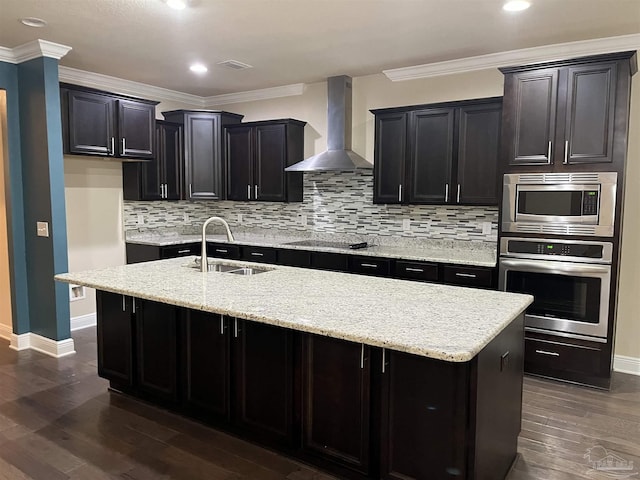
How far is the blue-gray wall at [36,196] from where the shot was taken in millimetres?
4121

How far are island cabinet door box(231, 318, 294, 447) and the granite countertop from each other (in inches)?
79.3

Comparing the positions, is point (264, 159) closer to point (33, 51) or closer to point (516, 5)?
point (33, 51)

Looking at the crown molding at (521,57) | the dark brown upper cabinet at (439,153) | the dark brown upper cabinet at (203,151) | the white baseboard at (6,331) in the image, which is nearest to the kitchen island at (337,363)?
the dark brown upper cabinet at (439,153)

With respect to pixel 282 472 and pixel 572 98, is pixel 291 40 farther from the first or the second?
pixel 282 472

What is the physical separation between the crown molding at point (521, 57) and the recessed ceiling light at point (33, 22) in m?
2.98

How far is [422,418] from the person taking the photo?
2.09 meters

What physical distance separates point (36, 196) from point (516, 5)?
408 cm

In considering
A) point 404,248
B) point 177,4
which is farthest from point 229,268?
point 404,248

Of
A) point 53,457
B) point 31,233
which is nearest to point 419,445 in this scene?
point 53,457

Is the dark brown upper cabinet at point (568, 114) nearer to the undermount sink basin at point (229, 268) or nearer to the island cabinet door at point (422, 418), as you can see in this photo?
the undermount sink basin at point (229, 268)

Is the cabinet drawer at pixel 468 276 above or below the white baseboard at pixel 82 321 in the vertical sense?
above

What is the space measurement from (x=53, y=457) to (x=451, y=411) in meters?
2.16

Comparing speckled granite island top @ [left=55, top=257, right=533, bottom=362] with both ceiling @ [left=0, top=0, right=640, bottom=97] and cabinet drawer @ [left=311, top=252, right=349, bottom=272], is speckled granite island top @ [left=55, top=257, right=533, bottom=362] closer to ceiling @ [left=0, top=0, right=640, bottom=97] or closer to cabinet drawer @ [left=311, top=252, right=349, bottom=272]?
cabinet drawer @ [left=311, top=252, right=349, bottom=272]

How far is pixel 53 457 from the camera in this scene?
2.67m
